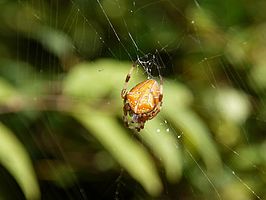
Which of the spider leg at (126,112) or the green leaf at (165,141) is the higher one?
the spider leg at (126,112)

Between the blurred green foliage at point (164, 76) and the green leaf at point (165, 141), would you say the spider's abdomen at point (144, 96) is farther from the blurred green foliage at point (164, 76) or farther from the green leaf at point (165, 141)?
the blurred green foliage at point (164, 76)

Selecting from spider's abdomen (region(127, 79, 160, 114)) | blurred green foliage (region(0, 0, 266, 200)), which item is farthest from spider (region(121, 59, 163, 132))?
blurred green foliage (region(0, 0, 266, 200))

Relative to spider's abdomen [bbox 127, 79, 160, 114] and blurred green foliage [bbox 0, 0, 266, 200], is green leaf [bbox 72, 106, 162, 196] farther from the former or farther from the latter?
blurred green foliage [bbox 0, 0, 266, 200]

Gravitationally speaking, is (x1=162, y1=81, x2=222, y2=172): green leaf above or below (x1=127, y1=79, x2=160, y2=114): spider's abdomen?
below

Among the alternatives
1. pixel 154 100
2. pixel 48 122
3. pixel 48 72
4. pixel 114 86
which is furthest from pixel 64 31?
pixel 154 100

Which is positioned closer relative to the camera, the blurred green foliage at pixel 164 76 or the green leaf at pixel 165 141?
the green leaf at pixel 165 141

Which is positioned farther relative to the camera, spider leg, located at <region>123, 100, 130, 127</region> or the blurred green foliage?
the blurred green foliage

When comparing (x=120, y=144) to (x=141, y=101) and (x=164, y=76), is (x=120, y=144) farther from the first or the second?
(x=164, y=76)

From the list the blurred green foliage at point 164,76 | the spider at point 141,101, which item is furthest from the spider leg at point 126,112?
the blurred green foliage at point 164,76
